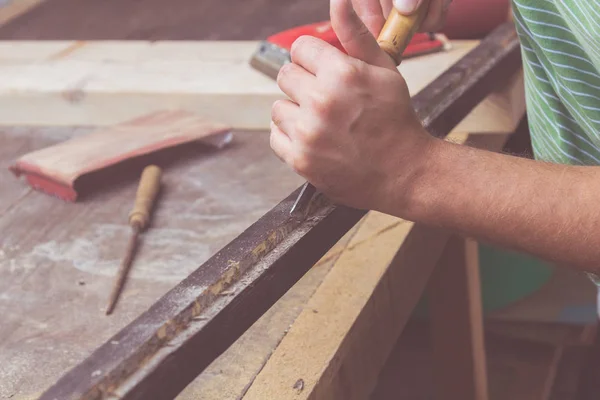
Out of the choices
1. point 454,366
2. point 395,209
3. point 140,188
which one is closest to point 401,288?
point 395,209

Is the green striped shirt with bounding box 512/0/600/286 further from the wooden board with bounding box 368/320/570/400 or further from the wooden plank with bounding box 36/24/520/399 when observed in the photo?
the wooden board with bounding box 368/320/570/400

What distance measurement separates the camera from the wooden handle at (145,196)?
1113 millimetres

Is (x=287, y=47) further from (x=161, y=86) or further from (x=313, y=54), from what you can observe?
(x=313, y=54)

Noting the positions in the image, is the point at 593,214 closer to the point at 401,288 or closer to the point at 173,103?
the point at 401,288

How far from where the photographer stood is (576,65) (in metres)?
0.97

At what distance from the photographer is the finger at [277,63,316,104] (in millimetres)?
762

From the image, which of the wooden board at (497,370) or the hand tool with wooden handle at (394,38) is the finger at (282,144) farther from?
the wooden board at (497,370)

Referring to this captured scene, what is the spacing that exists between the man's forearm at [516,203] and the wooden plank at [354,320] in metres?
0.19

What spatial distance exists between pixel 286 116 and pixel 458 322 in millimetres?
861

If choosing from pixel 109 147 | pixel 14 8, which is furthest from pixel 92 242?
pixel 14 8

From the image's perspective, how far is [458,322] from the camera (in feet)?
4.99

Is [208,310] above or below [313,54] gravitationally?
below

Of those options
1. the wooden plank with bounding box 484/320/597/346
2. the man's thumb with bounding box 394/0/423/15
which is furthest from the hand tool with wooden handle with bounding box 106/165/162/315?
the wooden plank with bounding box 484/320/597/346

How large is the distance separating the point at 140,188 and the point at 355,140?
0.53m
